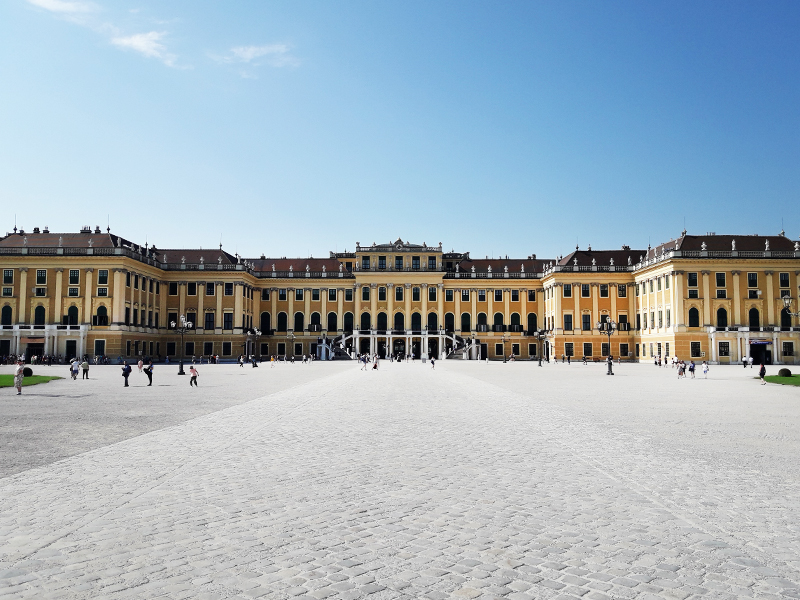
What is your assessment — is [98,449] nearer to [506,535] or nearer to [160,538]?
[160,538]

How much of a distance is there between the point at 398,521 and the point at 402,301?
83.4 meters

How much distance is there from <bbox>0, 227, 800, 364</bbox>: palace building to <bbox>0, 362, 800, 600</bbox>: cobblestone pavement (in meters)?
58.3

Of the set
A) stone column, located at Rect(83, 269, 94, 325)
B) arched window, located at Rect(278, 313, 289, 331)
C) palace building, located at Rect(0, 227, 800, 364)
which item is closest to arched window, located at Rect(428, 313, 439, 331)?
palace building, located at Rect(0, 227, 800, 364)

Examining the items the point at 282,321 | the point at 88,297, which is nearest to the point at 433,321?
the point at 282,321

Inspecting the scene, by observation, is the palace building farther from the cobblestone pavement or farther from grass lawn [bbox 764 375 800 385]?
the cobblestone pavement

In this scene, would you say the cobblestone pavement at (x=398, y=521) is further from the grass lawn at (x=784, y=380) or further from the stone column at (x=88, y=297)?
the stone column at (x=88, y=297)

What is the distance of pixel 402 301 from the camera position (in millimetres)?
90188

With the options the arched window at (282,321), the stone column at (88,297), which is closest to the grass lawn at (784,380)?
the stone column at (88,297)

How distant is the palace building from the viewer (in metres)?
67.0

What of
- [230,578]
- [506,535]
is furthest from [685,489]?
[230,578]

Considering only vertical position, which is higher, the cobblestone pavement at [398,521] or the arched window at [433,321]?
the arched window at [433,321]

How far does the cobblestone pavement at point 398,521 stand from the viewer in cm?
516

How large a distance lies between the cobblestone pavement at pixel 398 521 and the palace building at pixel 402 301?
5833 cm

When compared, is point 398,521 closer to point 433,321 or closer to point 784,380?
point 784,380
